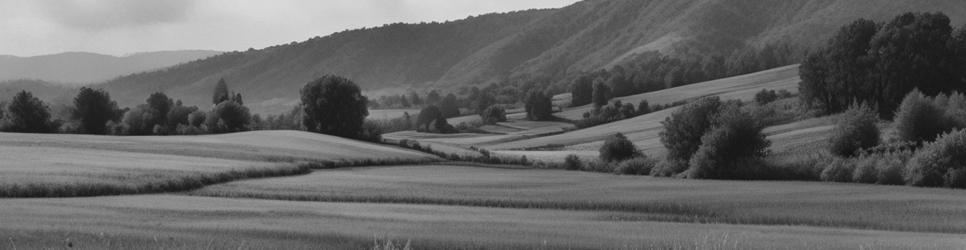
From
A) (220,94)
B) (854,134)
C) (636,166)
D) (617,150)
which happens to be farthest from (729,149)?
(220,94)

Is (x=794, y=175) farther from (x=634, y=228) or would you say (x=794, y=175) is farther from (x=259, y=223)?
(x=259, y=223)

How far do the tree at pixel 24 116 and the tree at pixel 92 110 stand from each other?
745 cm

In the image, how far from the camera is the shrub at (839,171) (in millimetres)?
61375

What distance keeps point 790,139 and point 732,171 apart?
24.8 meters

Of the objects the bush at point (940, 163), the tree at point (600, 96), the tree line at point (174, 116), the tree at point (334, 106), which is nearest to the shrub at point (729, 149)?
the bush at point (940, 163)

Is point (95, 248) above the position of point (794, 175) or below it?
above

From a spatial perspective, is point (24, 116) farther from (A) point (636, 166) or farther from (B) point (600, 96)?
(B) point (600, 96)

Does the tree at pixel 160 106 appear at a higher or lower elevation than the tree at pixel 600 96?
higher

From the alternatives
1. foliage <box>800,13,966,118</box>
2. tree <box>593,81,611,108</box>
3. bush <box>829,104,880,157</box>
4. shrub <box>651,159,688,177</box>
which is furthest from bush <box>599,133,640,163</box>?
tree <box>593,81,611,108</box>

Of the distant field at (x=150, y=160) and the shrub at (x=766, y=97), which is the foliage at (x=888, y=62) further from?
the distant field at (x=150, y=160)

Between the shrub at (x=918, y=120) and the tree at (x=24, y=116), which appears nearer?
the shrub at (x=918, y=120)

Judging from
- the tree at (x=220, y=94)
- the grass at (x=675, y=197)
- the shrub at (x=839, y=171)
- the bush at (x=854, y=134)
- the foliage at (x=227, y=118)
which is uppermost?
the tree at (x=220, y=94)

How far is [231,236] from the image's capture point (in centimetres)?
2447

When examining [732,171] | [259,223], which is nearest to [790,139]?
[732,171]
